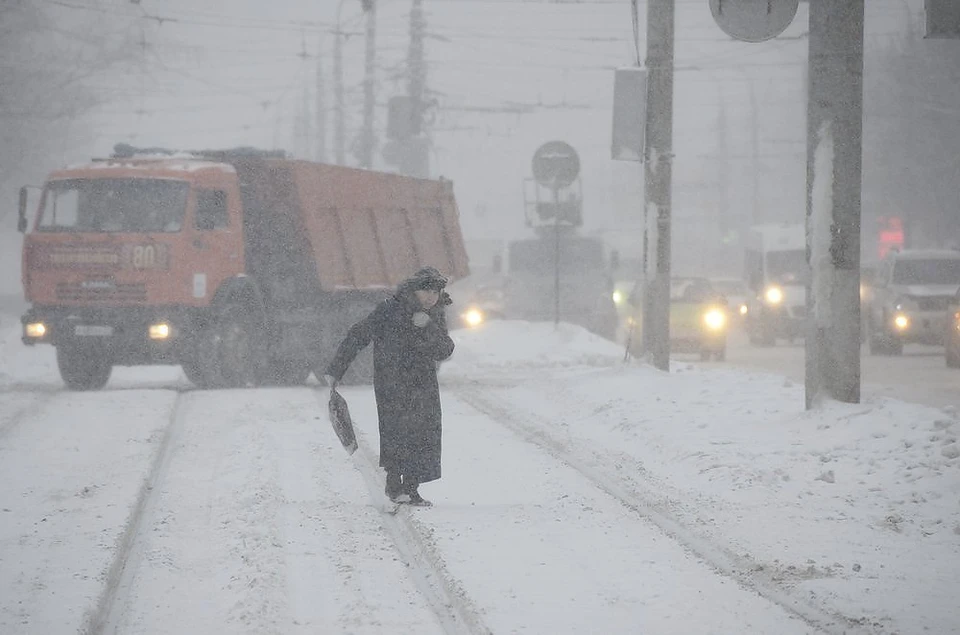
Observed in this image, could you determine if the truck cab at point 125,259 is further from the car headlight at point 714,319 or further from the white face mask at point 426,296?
the car headlight at point 714,319

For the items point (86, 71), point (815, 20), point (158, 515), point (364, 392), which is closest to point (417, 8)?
point (86, 71)

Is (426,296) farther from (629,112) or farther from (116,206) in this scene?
(116,206)

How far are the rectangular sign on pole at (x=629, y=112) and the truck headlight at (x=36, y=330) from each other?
780cm

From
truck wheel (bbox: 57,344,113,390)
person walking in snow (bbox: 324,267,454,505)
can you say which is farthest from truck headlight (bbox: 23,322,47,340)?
person walking in snow (bbox: 324,267,454,505)

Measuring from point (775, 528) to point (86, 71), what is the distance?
1747 inches

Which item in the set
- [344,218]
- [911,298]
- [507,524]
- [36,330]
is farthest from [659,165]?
[911,298]

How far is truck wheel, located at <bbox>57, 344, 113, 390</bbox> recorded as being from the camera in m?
20.8

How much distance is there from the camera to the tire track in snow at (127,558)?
7.14 meters

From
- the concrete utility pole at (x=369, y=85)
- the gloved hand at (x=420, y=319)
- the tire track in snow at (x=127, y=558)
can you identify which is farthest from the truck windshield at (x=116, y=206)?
the concrete utility pole at (x=369, y=85)

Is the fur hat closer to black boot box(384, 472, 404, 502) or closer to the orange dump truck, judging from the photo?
black boot box(384, 472, 404, 502)

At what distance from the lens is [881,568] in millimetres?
8219

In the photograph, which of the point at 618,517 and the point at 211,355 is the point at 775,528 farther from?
the point at 211,355

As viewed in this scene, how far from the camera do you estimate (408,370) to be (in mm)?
10523

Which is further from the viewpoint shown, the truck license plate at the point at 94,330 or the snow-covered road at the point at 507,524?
the truck license plate at the point at 94,330
